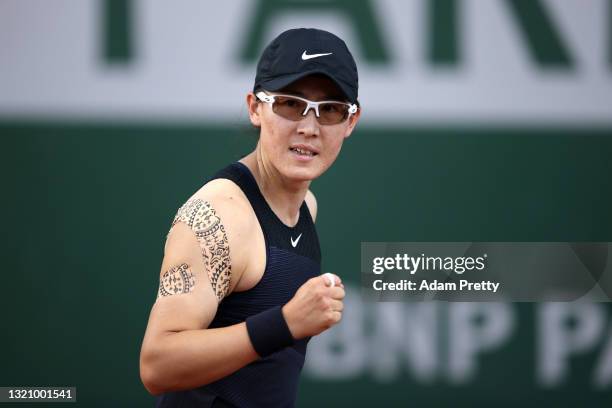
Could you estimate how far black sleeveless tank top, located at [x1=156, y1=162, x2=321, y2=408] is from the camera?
8.62 feet

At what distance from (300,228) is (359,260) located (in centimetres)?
247

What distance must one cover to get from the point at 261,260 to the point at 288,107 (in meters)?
0.44

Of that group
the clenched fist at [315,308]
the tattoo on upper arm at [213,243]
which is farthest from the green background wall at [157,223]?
the clenched fist at [315,308]

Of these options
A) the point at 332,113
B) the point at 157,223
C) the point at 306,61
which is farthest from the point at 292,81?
the point at 157,223

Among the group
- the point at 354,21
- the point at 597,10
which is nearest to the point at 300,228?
the point at 354,21

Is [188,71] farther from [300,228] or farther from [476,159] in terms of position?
[300,228]

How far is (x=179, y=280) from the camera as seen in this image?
2396 millimetres

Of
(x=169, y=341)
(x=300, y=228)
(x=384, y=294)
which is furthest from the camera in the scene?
(x=384, y=294)

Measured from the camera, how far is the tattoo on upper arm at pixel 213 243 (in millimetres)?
2430

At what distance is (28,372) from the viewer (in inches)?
210

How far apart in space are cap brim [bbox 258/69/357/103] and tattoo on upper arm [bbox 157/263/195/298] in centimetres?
57

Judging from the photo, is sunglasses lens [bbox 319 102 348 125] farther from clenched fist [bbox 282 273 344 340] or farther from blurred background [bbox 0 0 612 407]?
blurred background [bbox 0 0 612 407]

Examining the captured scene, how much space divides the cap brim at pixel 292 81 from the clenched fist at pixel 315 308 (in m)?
0.57

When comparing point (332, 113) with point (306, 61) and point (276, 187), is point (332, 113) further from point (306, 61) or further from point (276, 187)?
point (276, 187)
